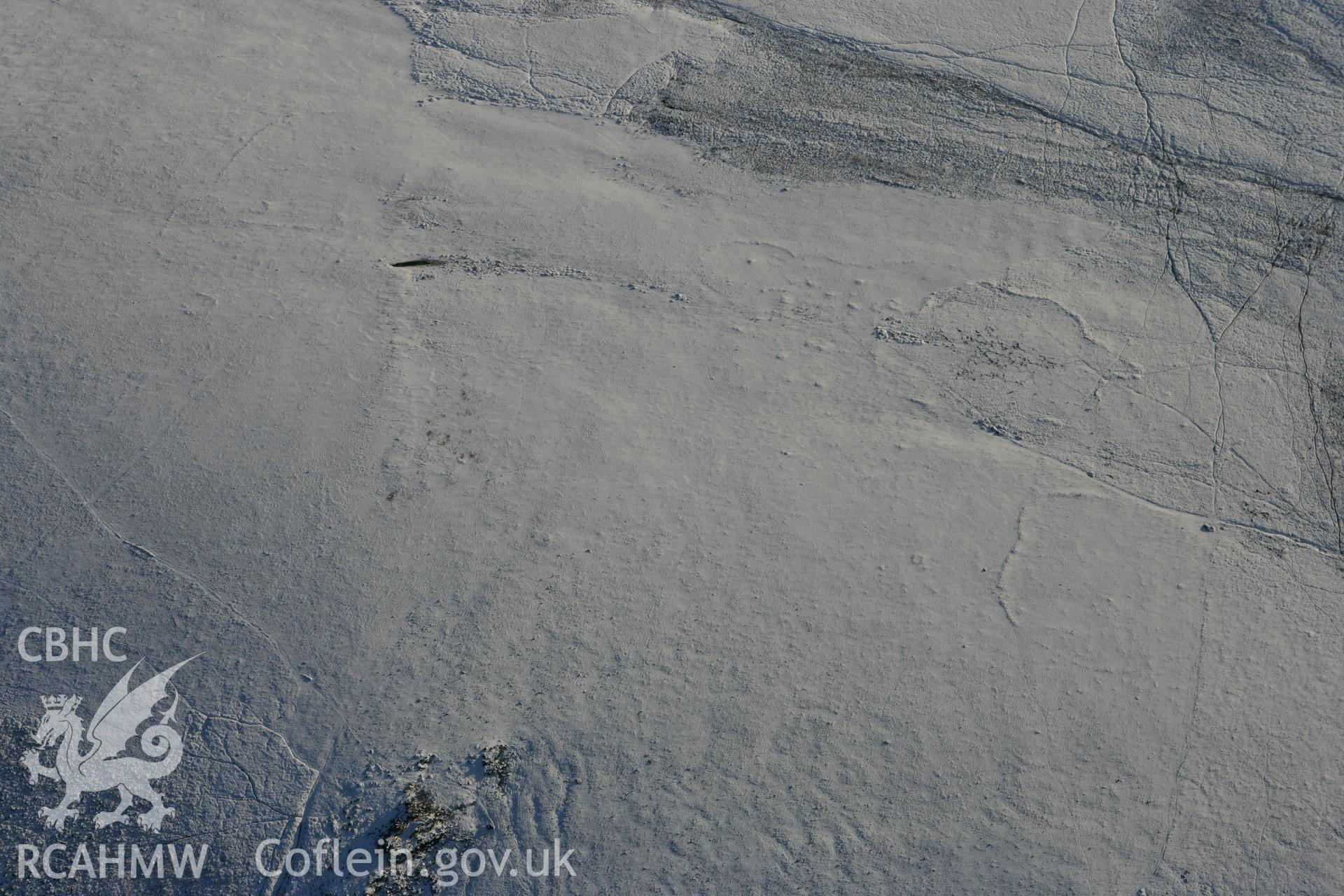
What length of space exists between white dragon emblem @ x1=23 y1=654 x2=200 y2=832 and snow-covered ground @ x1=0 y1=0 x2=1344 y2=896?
38 millimetres

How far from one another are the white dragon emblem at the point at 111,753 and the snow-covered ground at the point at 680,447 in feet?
0.12

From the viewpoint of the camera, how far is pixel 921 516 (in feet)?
12.9

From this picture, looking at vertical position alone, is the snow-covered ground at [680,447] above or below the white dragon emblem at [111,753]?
above

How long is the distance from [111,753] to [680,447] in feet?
8.29

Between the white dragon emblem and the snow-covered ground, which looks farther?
the snow-covered ground

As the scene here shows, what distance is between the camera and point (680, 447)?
4.11 meters

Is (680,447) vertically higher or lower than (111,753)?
higher

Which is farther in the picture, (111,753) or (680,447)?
(680,447)

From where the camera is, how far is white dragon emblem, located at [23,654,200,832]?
314 centimetres

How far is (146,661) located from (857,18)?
578cm

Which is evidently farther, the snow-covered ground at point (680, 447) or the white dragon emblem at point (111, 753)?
the snow-covered ground at point (680, 447)

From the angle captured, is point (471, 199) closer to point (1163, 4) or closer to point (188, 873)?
point (188, 873)

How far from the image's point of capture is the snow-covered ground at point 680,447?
329 centimetres

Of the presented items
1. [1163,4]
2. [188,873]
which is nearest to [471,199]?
[188,873]
